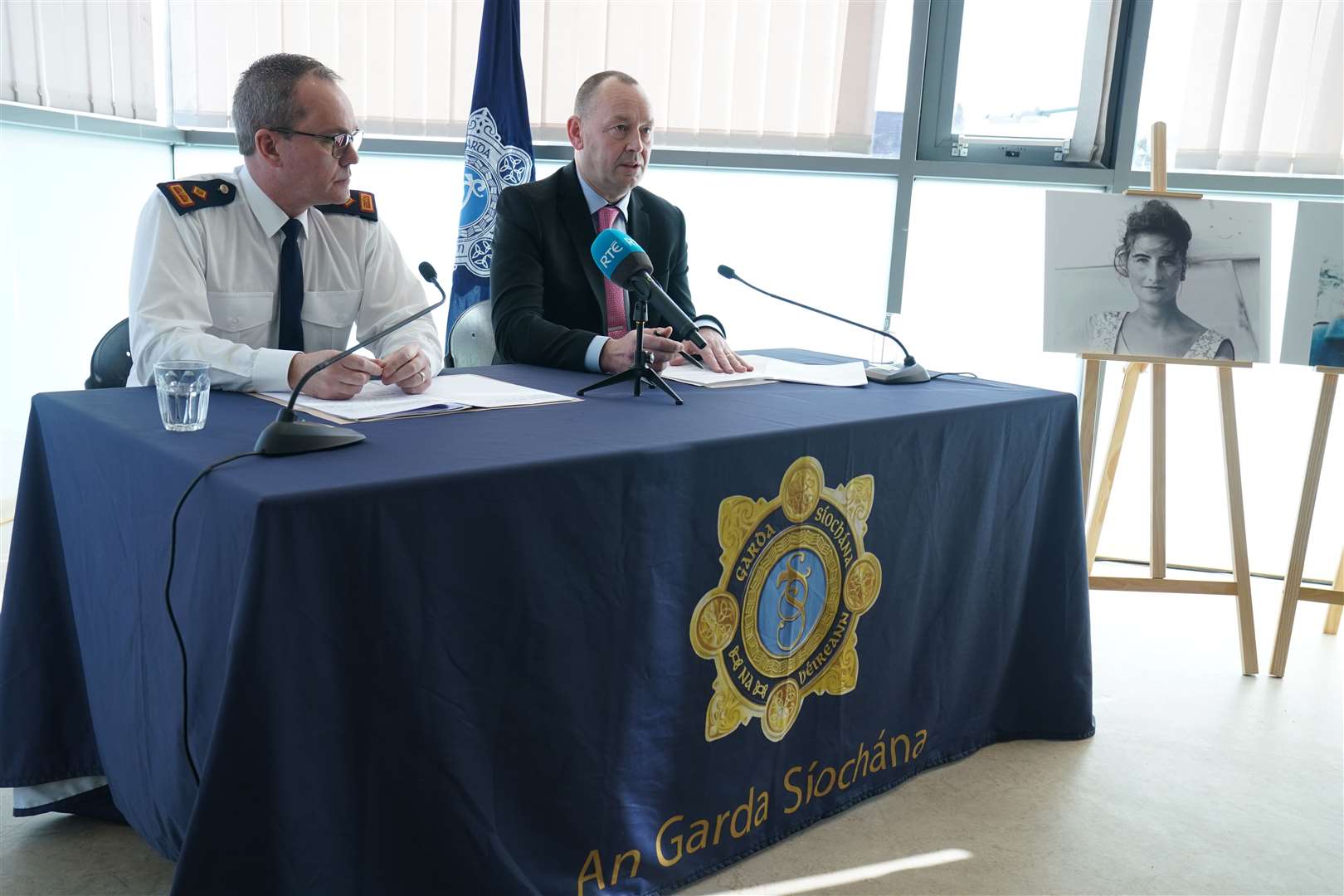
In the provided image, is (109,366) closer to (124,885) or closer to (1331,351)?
(124,885)

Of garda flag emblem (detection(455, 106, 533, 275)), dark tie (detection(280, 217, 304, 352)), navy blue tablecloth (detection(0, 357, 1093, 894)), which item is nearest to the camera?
navy blue tablecloth (detection(0, 357, 1093, 894))

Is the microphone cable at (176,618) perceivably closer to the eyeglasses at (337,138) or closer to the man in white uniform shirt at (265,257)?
the man in white uniform shirt at (265,257)

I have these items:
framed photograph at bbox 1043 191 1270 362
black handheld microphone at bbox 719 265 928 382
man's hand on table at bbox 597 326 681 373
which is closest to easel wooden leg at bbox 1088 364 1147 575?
framed photograph at bbox 1043 191 1270 362

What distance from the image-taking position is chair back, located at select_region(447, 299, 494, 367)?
2.63 metres

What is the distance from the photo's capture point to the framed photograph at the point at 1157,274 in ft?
9.00

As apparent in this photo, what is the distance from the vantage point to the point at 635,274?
5.67 ft

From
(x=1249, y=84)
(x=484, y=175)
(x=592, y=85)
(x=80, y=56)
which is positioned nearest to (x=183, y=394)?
(x=592, y=85)

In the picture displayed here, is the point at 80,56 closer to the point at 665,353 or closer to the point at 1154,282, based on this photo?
the point at 665,353

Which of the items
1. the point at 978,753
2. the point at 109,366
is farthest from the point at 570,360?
the point at 978,753

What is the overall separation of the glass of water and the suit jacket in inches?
37.9

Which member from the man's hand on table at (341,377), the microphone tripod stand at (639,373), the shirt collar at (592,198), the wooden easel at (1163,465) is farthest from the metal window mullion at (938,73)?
the man's hand on table at (341,377)

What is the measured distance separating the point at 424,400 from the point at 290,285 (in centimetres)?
49

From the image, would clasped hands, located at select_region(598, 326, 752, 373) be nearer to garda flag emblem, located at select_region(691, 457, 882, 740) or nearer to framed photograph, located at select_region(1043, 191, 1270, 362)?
garda flag emblem, located at select_region(691, 457, 882, 740)

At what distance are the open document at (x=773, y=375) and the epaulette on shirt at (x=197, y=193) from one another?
2.93 feet
